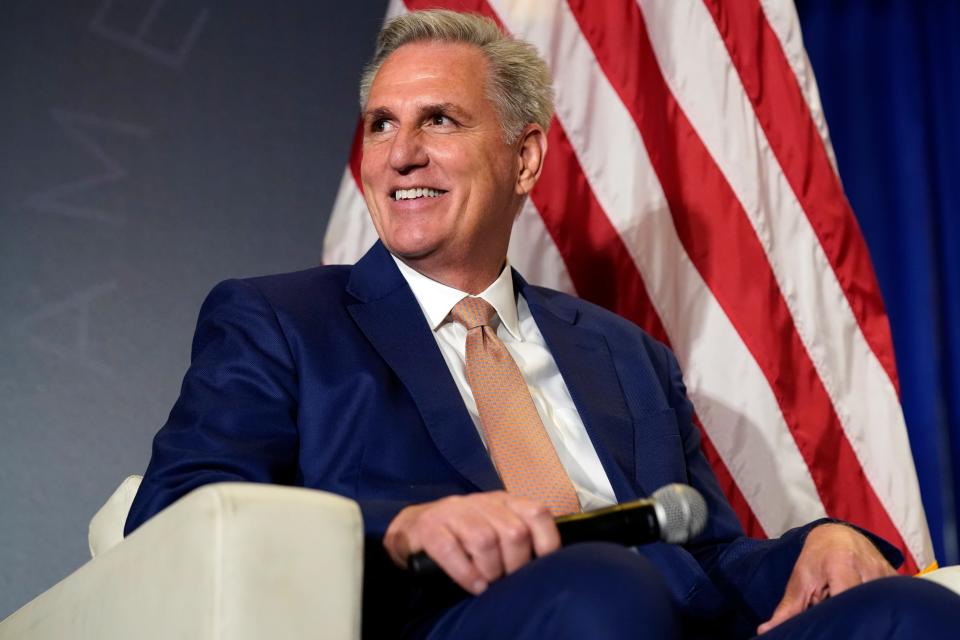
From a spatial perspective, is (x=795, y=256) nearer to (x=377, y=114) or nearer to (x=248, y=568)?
(x=377, y=114)

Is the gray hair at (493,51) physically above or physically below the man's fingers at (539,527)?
above

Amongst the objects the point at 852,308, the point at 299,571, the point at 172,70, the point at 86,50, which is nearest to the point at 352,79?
the point at 172,70

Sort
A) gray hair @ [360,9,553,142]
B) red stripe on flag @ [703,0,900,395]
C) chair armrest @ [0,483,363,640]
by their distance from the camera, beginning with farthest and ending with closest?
red stripe on flag @ [703,0,900,395] < gray hair @ [360,9,553,142] < chair armrest @ [0,483,363,640]

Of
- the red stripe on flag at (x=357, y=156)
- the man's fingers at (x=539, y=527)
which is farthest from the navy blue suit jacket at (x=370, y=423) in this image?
the red stripe on flag at (x=357, y=156)

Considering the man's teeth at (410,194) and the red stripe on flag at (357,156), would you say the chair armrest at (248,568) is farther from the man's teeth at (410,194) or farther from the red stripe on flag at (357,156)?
the red stripe on flag at (357,156)

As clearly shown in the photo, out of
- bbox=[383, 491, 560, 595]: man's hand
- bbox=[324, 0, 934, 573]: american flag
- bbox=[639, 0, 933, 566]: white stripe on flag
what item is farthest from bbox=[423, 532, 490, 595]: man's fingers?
bbox=[639, 0, 933, 566]: white stripe on flag

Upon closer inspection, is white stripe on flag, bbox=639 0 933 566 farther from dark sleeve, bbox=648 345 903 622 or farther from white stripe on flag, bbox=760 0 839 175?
dark sleeve, bbox=648 345 903 622

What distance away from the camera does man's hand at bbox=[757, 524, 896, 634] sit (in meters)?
1.23

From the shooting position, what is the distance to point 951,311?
242 cm

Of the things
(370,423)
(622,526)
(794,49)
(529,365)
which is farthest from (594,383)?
(794,49)

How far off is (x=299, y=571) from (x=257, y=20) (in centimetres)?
179

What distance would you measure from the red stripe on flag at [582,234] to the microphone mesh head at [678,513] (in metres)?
1.10

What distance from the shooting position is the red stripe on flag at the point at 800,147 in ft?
7.06

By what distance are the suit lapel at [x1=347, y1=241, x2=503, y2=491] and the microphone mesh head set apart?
0.32 m
